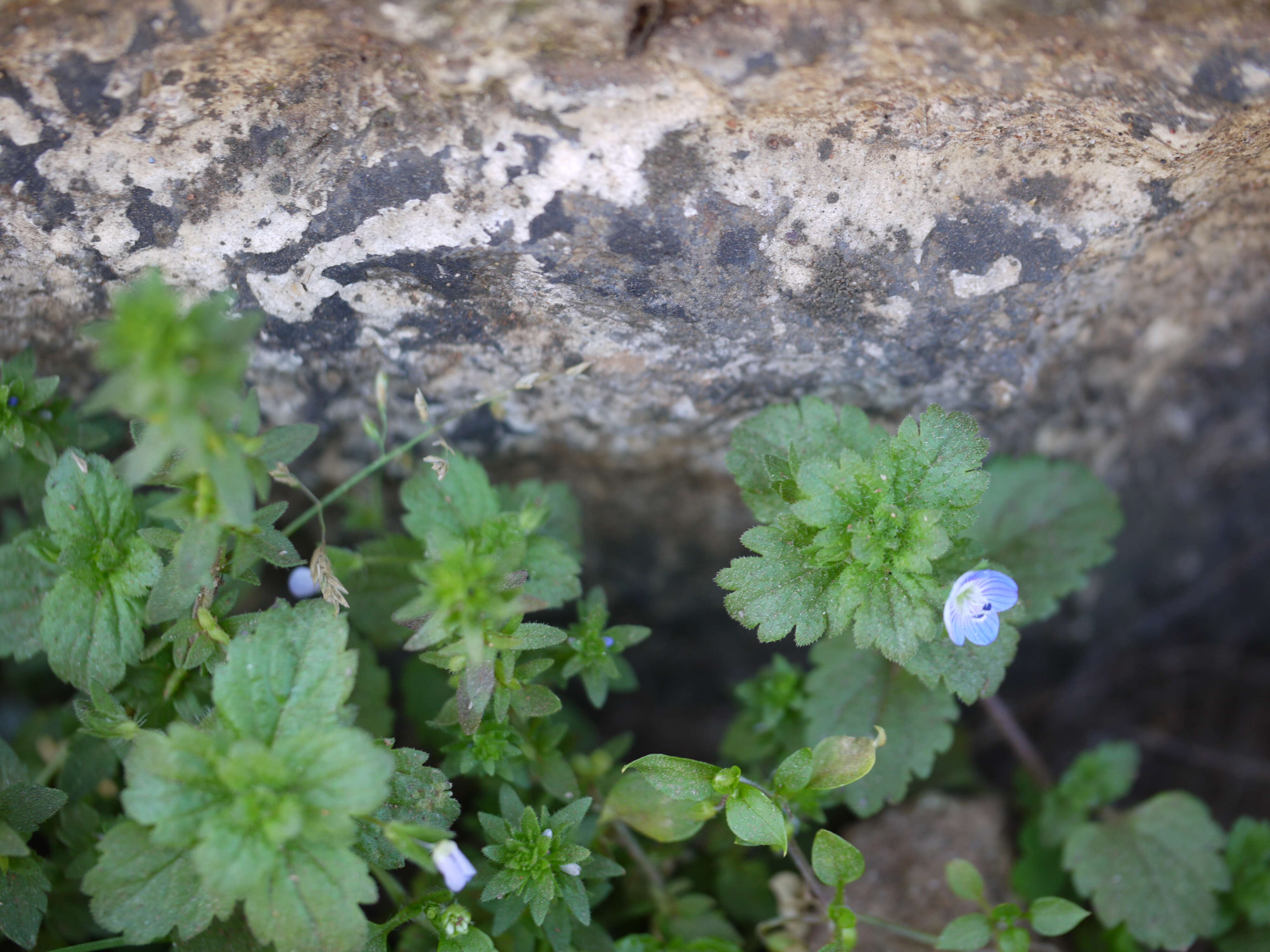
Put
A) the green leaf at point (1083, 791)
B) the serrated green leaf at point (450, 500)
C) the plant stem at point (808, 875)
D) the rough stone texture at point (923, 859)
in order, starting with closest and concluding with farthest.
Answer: the plant stem at point (808, 875) < the serrated green leaf at point (450, 500) < the rough stone texture at point (923, 859) < the green leaf at point (1083, 791)

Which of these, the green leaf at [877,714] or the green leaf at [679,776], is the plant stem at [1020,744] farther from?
the green leaf at [679,776]

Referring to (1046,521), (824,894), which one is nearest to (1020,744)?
(1046,521)

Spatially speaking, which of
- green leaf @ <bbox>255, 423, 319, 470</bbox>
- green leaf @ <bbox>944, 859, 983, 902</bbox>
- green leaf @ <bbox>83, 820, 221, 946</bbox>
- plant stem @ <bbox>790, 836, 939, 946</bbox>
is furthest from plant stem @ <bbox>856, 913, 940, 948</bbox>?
green leaf @ <bbox>255, 423, 319, 470</bbox>

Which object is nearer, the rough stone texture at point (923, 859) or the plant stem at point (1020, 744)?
the rough stone texture at point (923, 859)

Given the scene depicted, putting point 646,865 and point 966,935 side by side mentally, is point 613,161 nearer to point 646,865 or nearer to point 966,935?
point 646,865

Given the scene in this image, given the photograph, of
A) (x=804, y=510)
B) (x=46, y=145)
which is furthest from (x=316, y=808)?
(x=46, y=145)

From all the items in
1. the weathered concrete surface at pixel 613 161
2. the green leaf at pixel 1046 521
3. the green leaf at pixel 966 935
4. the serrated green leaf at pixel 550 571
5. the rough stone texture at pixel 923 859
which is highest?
the weathered concrete surface at pixel 613 161

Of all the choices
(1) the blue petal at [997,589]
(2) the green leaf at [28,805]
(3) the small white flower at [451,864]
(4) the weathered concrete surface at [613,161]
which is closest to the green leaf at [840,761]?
(1) the blue petal at [997,589]
